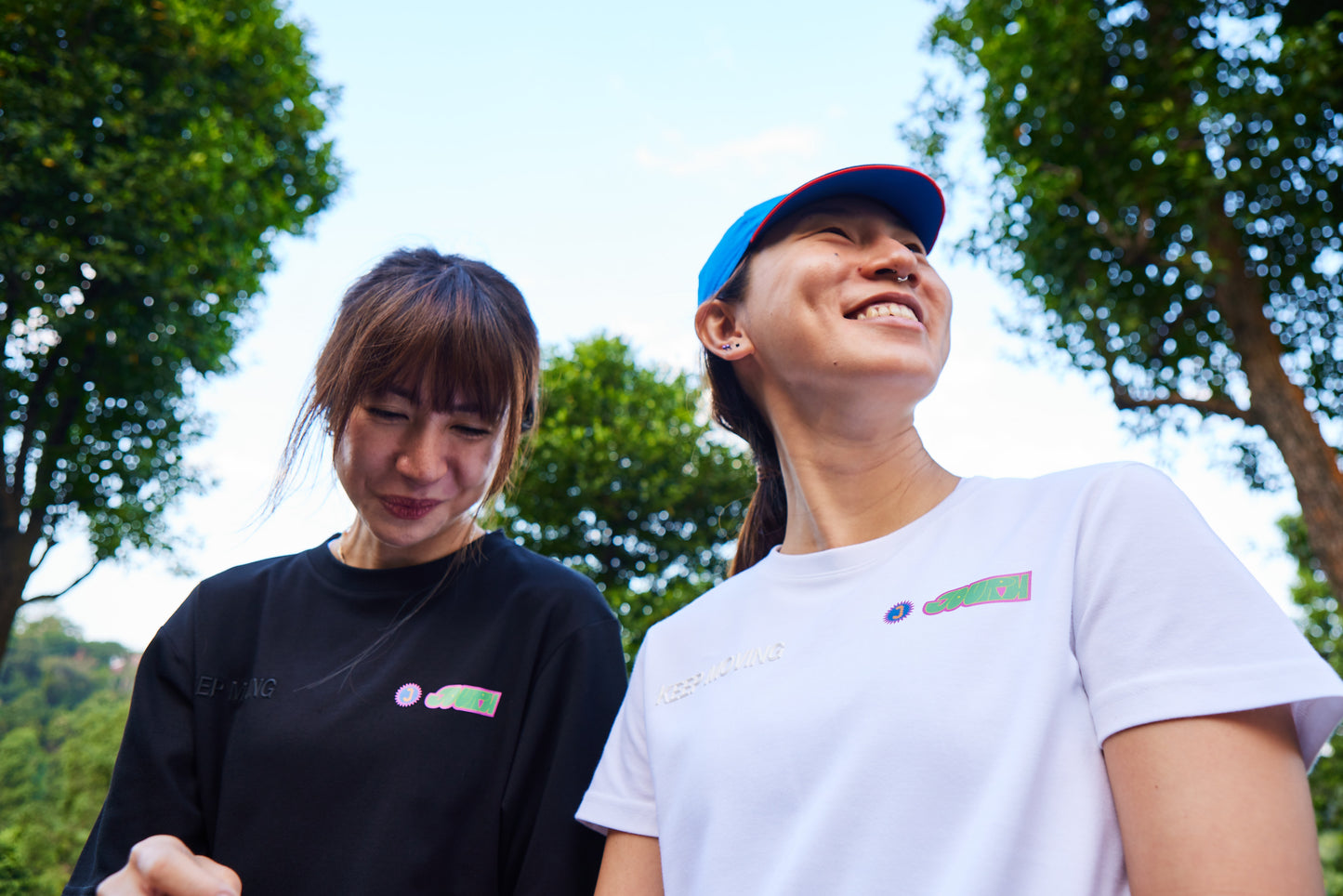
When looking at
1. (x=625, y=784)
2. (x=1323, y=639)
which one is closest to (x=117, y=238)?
(x=625, y=784)

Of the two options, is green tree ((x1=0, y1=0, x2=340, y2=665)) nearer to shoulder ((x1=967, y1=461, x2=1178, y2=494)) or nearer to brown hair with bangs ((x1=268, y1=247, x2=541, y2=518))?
brown hair with bangs ((x1=268, y1=247, x2=541, y2=518))

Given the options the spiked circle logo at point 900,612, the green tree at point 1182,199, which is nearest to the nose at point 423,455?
the spiked circle logo at point 900,612

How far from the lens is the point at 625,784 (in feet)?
6.43

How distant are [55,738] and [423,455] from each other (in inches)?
1039

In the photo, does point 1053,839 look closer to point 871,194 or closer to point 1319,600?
point 871,194

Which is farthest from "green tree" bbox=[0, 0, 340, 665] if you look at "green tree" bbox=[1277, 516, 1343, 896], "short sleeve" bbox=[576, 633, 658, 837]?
"green tree" bbox=[1277, 516, 1343, 896]

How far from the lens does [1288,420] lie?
776 cm

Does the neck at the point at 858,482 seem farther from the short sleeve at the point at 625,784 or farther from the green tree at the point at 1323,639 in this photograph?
the green tree at the point at 1323,639

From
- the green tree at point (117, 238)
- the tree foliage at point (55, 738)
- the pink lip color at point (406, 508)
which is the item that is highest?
the green tree at point (117, 238)

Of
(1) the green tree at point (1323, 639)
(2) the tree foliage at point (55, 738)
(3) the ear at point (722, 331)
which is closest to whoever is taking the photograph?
(3) the ear at point (722, 331)

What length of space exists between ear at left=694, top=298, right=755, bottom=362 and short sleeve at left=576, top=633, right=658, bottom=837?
91 centimetres

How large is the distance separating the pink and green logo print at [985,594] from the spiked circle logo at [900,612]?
0.12 ft

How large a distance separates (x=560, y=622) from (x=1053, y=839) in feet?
4.16

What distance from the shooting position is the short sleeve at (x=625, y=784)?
6.28 feet
